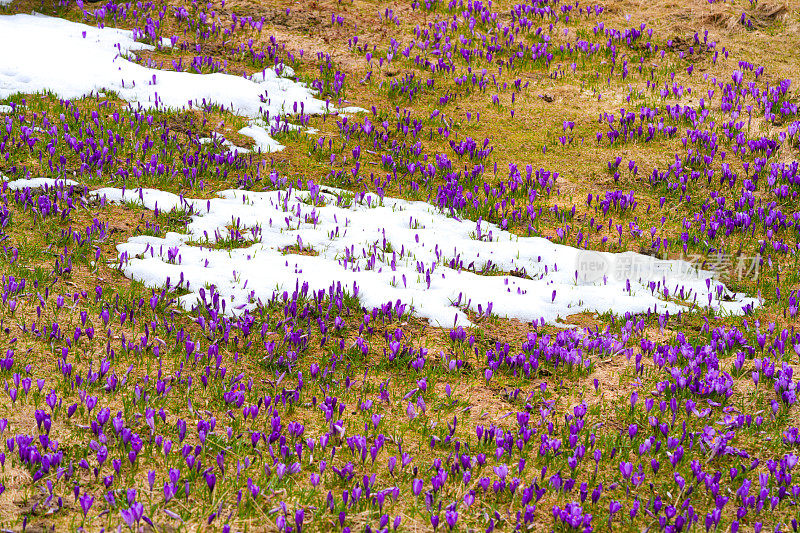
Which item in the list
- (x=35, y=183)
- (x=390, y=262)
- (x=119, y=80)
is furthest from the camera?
(x=119, y=80)

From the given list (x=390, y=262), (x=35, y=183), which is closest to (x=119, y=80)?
(x=35, y=183)

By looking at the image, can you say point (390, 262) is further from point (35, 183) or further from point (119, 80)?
point (119, 80)

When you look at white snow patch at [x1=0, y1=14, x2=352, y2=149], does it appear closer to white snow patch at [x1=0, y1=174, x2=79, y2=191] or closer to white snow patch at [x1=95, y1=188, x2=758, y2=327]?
white snow patch at [x1=95, y1=188, x2=758, y2=327]

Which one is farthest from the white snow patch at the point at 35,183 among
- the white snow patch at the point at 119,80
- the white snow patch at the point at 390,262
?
Answer: the white snow patch at the point at 119,80

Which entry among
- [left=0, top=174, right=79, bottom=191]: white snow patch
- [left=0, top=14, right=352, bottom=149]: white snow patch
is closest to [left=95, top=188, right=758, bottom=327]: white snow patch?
[left=0, top=174, right=79, bottom=191]: white snow patch

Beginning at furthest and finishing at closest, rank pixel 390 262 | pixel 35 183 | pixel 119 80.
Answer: pixel 119 80
pixel 35 183
pixel 390 262

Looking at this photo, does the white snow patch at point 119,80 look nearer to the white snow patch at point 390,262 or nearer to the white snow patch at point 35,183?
the white snow patch at point 390,262

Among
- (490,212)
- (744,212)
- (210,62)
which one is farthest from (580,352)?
(210,62)

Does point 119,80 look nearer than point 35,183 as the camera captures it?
No

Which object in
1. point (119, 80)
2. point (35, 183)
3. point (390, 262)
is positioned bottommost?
point (390, 262)
